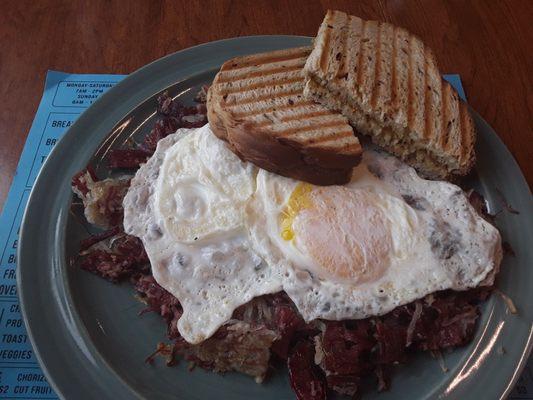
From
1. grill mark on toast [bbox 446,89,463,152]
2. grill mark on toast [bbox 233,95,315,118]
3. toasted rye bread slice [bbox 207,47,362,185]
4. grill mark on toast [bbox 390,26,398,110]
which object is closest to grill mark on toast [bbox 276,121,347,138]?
toasted rye bread slice [bbox 207,47,362,185]

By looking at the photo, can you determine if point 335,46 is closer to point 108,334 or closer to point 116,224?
point 116,224

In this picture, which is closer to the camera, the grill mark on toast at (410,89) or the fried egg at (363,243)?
the fried egg at (363,243)

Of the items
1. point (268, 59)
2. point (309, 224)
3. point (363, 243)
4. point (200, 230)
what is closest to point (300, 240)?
point (309, 224)

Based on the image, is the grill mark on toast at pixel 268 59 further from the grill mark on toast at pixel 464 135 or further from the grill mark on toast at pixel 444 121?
the grill mark on toast at pixel 464 135

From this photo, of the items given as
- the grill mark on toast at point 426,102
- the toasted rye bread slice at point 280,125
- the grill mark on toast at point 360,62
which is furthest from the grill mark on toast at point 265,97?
the grill mark on toast at point 426,102

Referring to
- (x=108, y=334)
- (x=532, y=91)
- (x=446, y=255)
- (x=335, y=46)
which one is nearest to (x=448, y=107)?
(x=335, y=46)

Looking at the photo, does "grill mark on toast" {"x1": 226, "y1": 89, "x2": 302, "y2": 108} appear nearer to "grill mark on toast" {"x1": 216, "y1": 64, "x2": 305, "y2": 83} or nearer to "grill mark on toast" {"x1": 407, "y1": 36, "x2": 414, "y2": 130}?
"grill mark on toast" {"x1": 216, "y1": 64, "x2": 305, "y2": 83}
